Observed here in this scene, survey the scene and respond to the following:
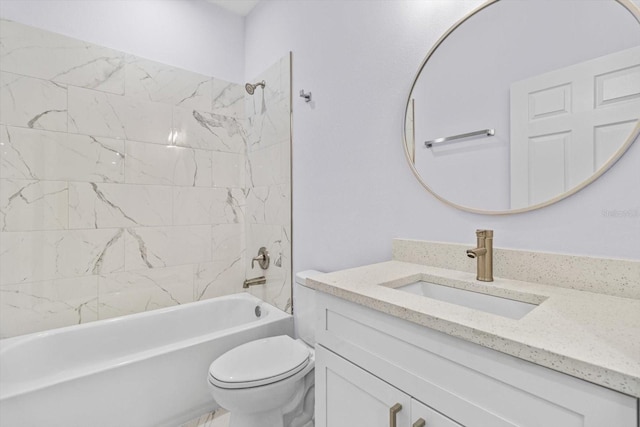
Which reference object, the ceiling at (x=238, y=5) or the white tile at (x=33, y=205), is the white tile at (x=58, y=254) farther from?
the ceiling at (x=238, y=5)

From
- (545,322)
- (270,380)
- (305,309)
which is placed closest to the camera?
(545,322)

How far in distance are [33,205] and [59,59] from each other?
910mm

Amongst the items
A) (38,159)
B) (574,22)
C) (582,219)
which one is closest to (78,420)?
(38,159)

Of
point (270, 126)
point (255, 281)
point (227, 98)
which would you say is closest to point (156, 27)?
point (227, 98)

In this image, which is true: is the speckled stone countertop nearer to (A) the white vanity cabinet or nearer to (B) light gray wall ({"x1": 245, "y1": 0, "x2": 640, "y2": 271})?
(A) the white vanity cabinet

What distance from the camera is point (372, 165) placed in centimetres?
148

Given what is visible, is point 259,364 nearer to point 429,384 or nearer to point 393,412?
point 393,412

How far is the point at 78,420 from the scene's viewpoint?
4.43 ft

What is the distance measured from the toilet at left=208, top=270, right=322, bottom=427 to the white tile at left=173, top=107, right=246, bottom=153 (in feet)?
4.53

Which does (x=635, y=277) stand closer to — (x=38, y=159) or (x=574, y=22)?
(x=574, y=22)

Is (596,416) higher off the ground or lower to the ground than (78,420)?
higher

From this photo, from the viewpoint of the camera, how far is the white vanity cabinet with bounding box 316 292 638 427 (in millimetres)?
491

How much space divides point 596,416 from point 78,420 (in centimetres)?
185

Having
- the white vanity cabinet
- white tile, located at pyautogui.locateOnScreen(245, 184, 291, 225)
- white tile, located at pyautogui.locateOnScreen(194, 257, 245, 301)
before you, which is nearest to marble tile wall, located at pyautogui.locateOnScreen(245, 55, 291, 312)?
white tile, located at pyautogui.locateOnScreen(245, 184, 291, 225)
